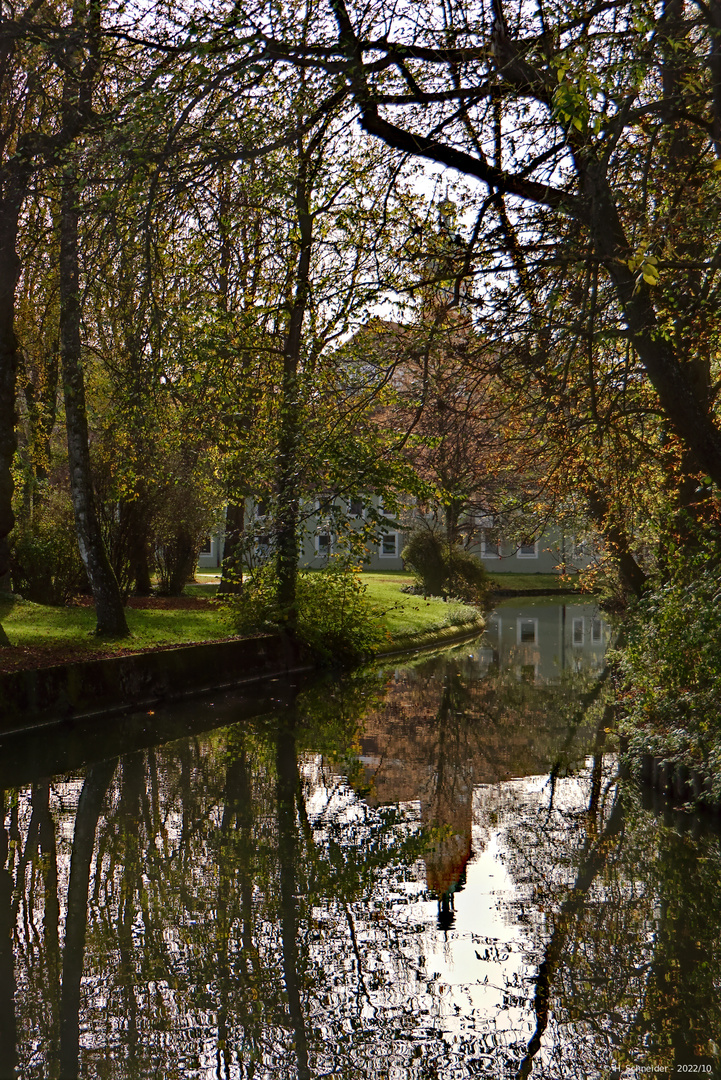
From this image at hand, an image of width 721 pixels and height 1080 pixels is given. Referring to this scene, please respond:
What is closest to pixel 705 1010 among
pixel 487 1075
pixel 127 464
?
pixel 487 1075

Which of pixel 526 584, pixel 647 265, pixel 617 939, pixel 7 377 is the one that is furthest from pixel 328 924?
pixel 526 584

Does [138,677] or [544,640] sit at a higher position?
[138,677]

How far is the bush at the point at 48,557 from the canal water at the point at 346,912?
788cm

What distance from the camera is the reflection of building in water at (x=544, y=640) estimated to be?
19891mm

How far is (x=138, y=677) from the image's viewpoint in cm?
1386

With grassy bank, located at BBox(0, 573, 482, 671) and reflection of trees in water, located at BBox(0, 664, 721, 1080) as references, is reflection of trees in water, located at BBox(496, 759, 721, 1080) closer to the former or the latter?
reflection of trees in water, located at BBox(0, 664, 721, 1080)

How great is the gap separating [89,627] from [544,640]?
511 inches

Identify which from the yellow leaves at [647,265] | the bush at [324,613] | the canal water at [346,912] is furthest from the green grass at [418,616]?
the yellow leaves at [647,265]

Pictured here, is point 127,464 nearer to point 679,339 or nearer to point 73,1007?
point 679,339

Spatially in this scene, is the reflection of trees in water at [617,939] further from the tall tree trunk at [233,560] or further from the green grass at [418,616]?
the green grass at [418,616]

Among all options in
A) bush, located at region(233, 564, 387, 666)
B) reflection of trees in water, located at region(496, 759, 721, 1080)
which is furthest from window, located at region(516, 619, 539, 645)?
reflection of trees in water, located at region(496, 759, 721, 1080)

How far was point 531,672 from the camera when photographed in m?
→ 18.8

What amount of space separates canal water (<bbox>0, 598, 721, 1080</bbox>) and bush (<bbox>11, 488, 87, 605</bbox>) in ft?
25.8

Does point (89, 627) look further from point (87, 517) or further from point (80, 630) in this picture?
point (87, 517)
